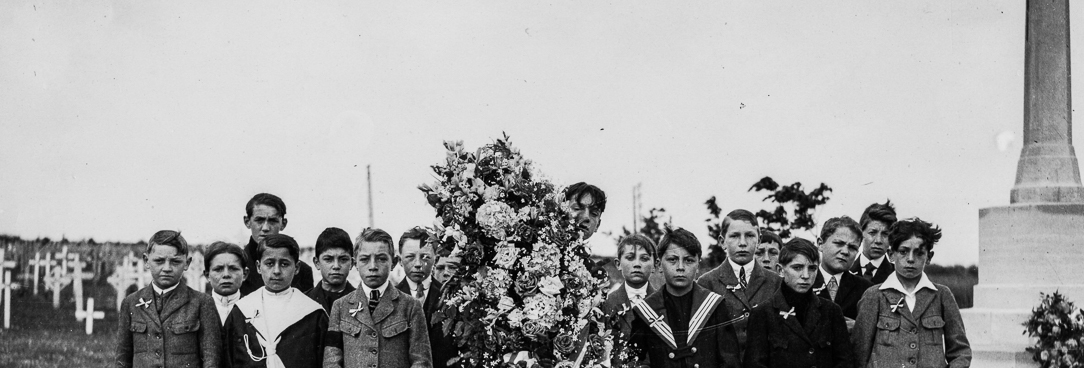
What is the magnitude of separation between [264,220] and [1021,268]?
24.2 feet

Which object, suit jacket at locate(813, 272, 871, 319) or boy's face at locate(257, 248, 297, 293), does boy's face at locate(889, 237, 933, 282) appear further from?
boy's face at locate(257, 248, 297, 293)

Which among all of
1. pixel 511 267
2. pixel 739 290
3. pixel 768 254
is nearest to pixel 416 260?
pixel 739 290

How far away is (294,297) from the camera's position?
6227 mm

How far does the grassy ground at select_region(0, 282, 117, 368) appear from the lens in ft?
41.9

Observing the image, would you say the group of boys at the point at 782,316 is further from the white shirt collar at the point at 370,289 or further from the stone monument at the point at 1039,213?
the stone monument at the point at 1039,213

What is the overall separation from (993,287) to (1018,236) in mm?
547

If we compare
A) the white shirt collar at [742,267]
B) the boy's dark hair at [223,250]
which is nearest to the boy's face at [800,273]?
the white shirt collar at [742,267]

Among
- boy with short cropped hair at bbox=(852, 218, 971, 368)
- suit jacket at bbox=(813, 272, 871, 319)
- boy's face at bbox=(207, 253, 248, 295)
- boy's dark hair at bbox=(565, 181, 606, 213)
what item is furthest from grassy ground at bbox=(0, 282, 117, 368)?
boy with short cropped hair at bbox=(852, 218, 971, 368)

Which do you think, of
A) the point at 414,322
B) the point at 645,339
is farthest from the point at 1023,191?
the point at 414,322

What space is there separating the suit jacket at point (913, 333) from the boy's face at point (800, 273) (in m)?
0.50

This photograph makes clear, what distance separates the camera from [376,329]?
233 inches

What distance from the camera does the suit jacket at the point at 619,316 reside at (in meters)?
5.61

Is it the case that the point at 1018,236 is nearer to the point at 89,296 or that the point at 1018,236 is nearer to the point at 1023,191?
the point at 1023,191

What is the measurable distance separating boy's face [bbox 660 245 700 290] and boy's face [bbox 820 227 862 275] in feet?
4.35
